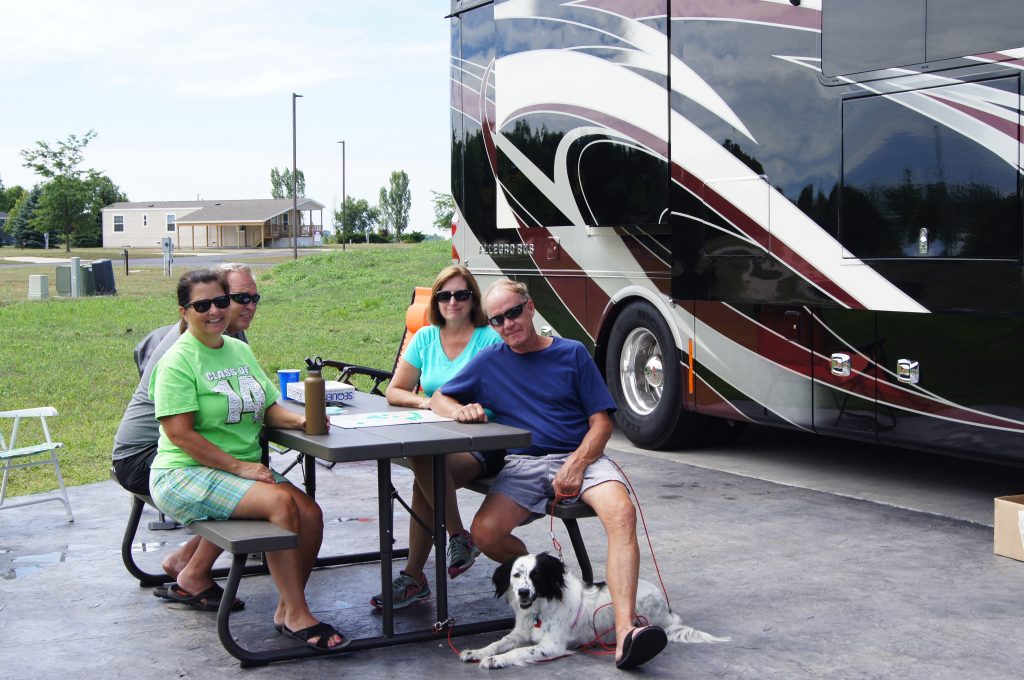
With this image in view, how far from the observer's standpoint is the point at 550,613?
14.3 feet

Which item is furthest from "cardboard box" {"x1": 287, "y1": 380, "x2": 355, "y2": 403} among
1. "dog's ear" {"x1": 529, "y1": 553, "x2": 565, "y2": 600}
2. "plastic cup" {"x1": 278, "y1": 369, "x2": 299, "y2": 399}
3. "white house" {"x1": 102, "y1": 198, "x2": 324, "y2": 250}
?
"white house" {"x1": 102, "y1": 198, "x2": 324, "y2": 250}

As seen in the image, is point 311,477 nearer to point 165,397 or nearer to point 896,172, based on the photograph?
point 165,397

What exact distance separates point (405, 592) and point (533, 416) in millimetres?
878

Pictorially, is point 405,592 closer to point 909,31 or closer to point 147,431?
point 147,431

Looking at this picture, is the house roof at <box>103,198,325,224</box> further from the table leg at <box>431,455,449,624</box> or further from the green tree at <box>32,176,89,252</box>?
the table leg at <box>431,455,449,624</box>

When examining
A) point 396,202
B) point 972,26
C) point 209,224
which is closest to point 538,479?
point 972,26

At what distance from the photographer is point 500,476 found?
4891 mm

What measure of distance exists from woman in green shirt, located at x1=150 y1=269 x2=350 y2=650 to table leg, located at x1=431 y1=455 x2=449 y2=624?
0.38 meters

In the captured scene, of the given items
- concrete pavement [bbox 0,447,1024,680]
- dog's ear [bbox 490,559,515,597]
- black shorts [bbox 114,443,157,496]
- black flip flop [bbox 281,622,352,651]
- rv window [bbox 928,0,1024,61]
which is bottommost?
concrete pavement [bbox 0,447,1024,680]

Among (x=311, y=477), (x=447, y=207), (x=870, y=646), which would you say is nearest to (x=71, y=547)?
(x=311, y=477)

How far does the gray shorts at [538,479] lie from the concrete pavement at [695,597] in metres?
0.52

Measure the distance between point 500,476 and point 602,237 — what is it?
4.07 m

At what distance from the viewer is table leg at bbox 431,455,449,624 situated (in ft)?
15.2

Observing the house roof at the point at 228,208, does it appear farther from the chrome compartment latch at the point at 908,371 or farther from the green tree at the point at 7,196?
the chrome compartment latch at the point at 908,371
